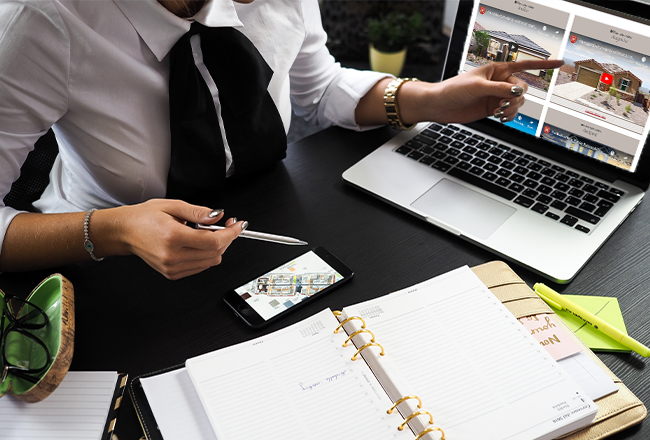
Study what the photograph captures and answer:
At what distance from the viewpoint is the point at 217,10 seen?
2.91ft

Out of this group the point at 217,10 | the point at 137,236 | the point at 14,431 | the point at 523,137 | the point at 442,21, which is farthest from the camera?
the point at 442,21

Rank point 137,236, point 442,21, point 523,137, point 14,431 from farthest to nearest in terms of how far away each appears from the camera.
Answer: point 442,21
point 523,137
point 137,236
point 14,431

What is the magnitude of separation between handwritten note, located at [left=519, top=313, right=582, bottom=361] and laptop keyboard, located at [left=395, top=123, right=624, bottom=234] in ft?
0.74

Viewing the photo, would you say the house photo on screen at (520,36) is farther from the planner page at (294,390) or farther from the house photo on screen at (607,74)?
the planner page at (294,390)

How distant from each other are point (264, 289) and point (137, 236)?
0.64ft

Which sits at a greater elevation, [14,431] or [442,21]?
[442,21]

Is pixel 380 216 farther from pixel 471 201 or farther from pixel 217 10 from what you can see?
pixel 217 10

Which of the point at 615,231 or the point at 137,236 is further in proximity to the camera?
the point at 615,231

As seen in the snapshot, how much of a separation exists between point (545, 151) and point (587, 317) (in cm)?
39

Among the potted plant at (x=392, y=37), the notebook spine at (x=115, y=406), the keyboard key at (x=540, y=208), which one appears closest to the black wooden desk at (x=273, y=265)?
the notebook spine at (x=115, y=406)

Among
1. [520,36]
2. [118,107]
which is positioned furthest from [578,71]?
[118,107]

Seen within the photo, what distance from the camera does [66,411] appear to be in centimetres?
62

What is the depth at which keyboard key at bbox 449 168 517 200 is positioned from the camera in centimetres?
94

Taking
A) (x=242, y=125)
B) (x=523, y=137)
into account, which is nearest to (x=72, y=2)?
(x=242, y=125)
